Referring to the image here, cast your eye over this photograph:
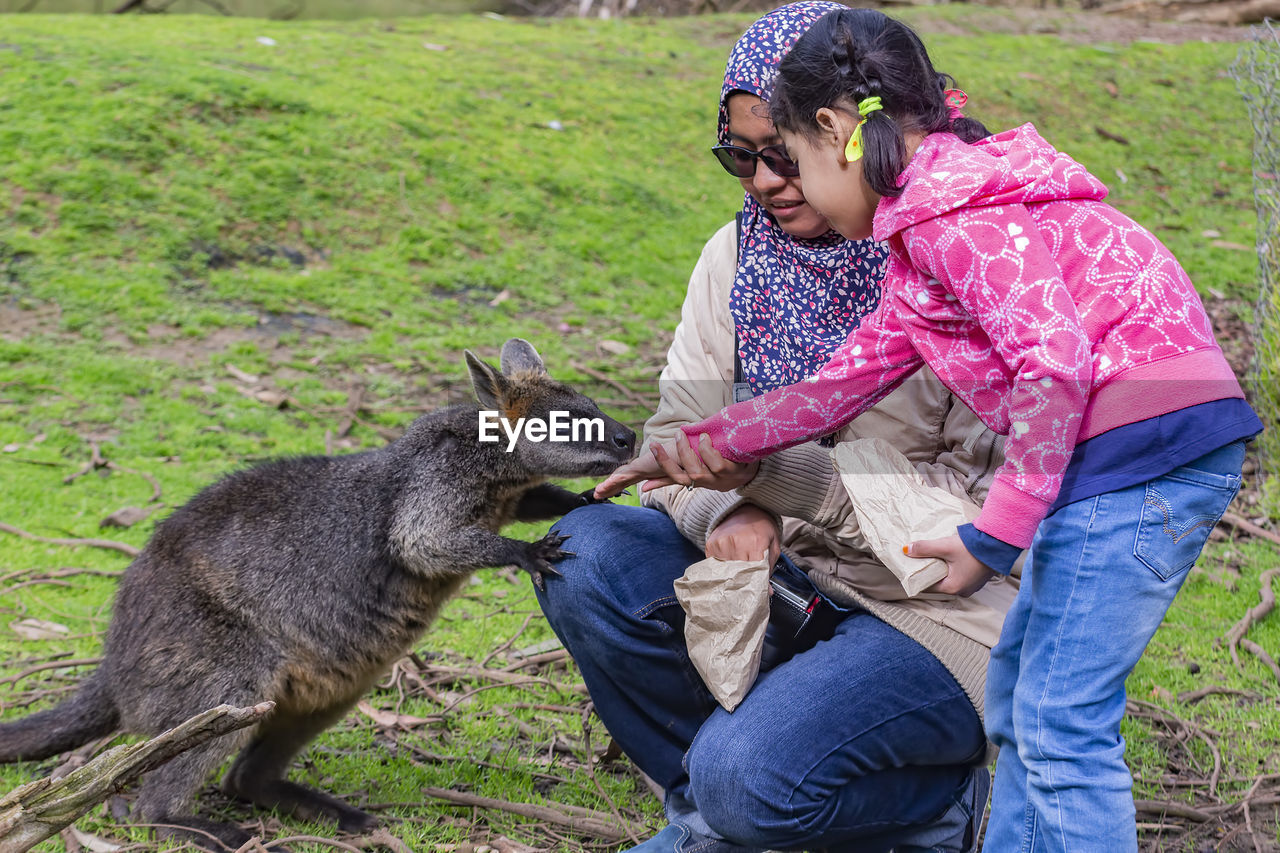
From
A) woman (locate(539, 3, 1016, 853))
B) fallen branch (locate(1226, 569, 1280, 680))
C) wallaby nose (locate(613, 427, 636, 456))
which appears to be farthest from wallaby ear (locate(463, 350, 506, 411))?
fallen branch (locate(1226, 569, 1280, 680))

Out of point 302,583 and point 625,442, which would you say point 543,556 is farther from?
point 302,583

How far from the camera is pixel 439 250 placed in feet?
24.8

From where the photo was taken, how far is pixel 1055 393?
188 cm

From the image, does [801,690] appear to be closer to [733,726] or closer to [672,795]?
[733,726]

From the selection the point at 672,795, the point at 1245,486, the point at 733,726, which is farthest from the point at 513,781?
the point at 1245,486

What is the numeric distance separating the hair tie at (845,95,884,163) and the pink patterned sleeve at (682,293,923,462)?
30 centimetres

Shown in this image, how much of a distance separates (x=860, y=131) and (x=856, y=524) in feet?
2.92

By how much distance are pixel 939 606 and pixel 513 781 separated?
4.72ft

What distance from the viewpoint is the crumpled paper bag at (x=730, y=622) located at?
7.78 feet


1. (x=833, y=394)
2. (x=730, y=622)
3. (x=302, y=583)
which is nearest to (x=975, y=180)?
(x=833, y=394)

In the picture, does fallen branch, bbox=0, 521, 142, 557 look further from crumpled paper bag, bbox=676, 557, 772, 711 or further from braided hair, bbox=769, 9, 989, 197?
braided hair, bbox=769, 9, 989, 197

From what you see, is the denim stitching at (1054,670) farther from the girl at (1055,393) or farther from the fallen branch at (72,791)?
the fallen branch at (72,791)

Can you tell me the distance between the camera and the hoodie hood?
2.00 metres

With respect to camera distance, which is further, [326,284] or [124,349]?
[326,284]
